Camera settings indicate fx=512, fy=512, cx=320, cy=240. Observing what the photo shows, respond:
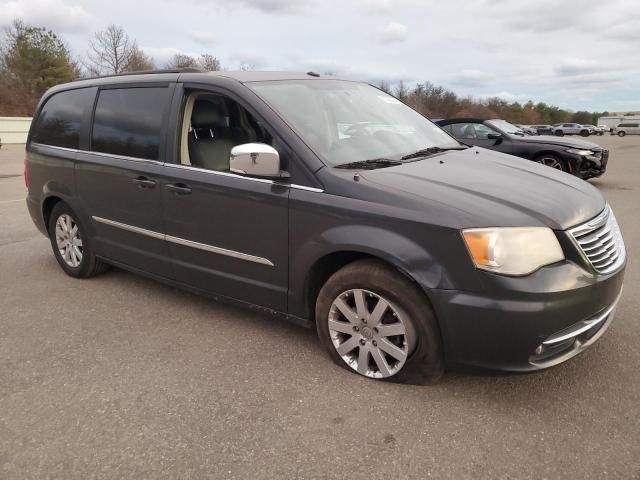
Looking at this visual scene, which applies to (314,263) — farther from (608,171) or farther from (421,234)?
(608,171)

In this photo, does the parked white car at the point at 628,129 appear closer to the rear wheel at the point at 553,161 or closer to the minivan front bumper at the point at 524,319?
the rear wheel at the point at 553,161

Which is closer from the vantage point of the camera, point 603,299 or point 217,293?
point 603,299

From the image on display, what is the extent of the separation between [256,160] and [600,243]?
6.24 ft

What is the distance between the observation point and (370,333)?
283 cm

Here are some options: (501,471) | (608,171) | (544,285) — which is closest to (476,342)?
(544,285)

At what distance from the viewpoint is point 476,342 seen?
2.49 m

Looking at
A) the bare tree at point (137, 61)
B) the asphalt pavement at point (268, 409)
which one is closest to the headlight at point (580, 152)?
the asphalt pavement at point (268, 409)

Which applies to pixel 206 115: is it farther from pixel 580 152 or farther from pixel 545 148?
pixel 580 152

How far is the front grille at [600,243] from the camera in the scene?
257 cm

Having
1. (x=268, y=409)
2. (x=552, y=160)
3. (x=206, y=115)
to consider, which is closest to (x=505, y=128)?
(x=552, y=160)

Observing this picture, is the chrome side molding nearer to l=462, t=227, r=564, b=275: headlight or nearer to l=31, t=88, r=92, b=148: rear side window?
l=31, t=88, r=92, b=148: rear side window

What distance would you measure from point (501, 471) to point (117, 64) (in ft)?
165

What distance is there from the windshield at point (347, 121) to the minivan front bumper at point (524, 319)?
1143 mm

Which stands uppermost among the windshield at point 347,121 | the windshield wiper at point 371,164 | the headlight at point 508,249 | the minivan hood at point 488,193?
the windshield at point 347,121
